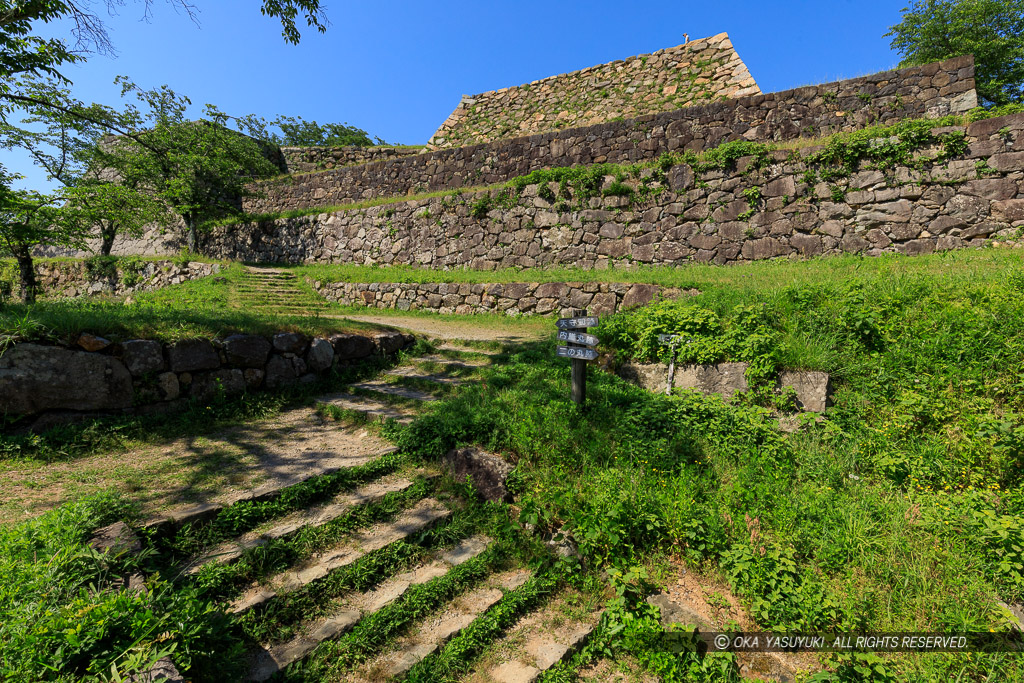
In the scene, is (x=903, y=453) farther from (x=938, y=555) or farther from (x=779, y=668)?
(x=779, y=668)

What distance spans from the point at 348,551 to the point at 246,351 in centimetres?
327

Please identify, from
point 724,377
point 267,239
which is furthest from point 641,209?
point 267,239

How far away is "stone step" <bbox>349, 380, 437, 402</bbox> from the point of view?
5.41 meters

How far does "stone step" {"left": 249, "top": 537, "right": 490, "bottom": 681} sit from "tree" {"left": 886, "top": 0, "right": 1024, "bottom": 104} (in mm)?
19640

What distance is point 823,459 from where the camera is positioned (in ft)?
12.5

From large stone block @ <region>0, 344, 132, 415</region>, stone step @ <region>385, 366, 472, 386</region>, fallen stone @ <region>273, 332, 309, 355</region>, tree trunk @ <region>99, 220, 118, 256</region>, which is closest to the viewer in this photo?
large stone block @ <region>0, 344, 132, 415</region>

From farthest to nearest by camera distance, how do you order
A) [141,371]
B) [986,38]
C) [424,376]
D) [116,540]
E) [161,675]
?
[986,38], [424,376], [141,371], [116,540], [161,675]

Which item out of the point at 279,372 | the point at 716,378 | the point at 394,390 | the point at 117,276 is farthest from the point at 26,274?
the point at 716,378

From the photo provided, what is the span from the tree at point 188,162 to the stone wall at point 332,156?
197 cm

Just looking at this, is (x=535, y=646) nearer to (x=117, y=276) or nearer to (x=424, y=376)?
(x=424, y=376)

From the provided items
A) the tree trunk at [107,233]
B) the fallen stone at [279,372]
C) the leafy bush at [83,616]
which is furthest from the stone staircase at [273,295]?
the tree trunk at [107,233]

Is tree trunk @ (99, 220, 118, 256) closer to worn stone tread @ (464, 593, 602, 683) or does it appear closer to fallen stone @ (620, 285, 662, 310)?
fallen stone @ (620, 285, 662, 310)

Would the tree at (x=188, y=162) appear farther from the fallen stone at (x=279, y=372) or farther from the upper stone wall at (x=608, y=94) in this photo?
the fallen stone at (x=279, y=372)

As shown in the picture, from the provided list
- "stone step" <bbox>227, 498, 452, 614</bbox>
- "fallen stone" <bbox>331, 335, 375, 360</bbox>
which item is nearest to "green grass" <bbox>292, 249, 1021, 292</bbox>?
"fallen stone" <bbox>331, 335, 375, 360</bbox>
